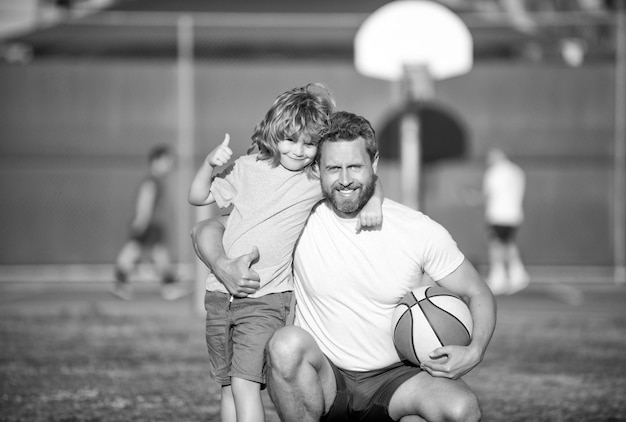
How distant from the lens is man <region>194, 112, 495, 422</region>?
3061 millimetres

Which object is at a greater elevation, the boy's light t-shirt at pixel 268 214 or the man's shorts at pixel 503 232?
the boy's light t-shirt at pixel 268 214

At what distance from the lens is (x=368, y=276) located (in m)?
3.18

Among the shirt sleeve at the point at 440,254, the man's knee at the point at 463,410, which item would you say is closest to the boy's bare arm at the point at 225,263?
the shirt sleeve at the point at 440,254

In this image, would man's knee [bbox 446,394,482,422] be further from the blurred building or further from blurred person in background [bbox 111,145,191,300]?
the blurred building

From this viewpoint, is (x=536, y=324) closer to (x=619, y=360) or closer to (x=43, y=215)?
(x=619, y=360)

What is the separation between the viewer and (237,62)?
12.8 m

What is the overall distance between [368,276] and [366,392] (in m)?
0.48

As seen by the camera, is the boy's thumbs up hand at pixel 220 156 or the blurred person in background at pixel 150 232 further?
the blurred person in background at pixel 150 232

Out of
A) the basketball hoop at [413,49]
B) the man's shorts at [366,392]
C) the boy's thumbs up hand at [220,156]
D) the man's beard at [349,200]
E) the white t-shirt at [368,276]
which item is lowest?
the man's shorts at [366,392]

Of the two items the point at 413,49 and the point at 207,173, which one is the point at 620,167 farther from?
the point at 207,173

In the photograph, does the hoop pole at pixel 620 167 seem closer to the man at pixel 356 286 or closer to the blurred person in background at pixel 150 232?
the blurred person in background at pixel 150 232

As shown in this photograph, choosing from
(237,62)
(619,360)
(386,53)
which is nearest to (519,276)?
(386,53)

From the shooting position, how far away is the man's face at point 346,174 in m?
3.11

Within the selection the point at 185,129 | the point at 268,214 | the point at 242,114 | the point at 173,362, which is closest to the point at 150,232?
the point at 185,129
